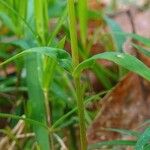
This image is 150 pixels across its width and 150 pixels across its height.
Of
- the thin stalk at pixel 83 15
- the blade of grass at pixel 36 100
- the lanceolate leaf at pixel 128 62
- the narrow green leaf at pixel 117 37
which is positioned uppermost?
the thin stalk at pixel 83 15

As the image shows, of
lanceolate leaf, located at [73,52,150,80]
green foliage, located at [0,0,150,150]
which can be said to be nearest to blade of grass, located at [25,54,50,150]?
green foliage, located at [0,0,150,150]

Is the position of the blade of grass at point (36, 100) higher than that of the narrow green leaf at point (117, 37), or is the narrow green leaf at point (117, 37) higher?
the narrow green leaf at point (117, 37)

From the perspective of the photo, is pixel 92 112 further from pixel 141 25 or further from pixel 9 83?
pixel 141 25

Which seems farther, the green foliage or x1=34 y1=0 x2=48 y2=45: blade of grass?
x1=34 y1=0 x2=48 y2=45: blade of grass

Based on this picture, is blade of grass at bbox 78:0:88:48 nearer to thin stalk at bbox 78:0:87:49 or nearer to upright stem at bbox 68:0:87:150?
thin stalk at bbox 78:0:87:49

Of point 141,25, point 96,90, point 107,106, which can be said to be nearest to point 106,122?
point 107,106

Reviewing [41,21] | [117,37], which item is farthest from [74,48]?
[117,37]

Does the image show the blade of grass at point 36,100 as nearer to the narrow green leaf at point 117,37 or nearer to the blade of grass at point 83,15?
the blade of grass at point 83,15

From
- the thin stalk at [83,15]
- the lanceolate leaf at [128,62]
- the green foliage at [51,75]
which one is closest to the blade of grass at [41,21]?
the green foliage at [51,75]

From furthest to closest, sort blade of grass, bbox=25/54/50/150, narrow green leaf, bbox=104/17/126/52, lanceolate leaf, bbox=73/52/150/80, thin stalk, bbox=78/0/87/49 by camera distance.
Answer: narrow green leaf, bbox=104/17/126/52 < thin stalk, bbox=78/0/87/49 < blade of grass, bbox=25/54/50/150 < lanceolate leaf, bbox=73/52/150/80

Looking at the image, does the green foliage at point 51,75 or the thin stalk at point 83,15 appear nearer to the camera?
the green foliage at point 51,75

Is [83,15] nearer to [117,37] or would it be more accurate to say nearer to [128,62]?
[117,37]
